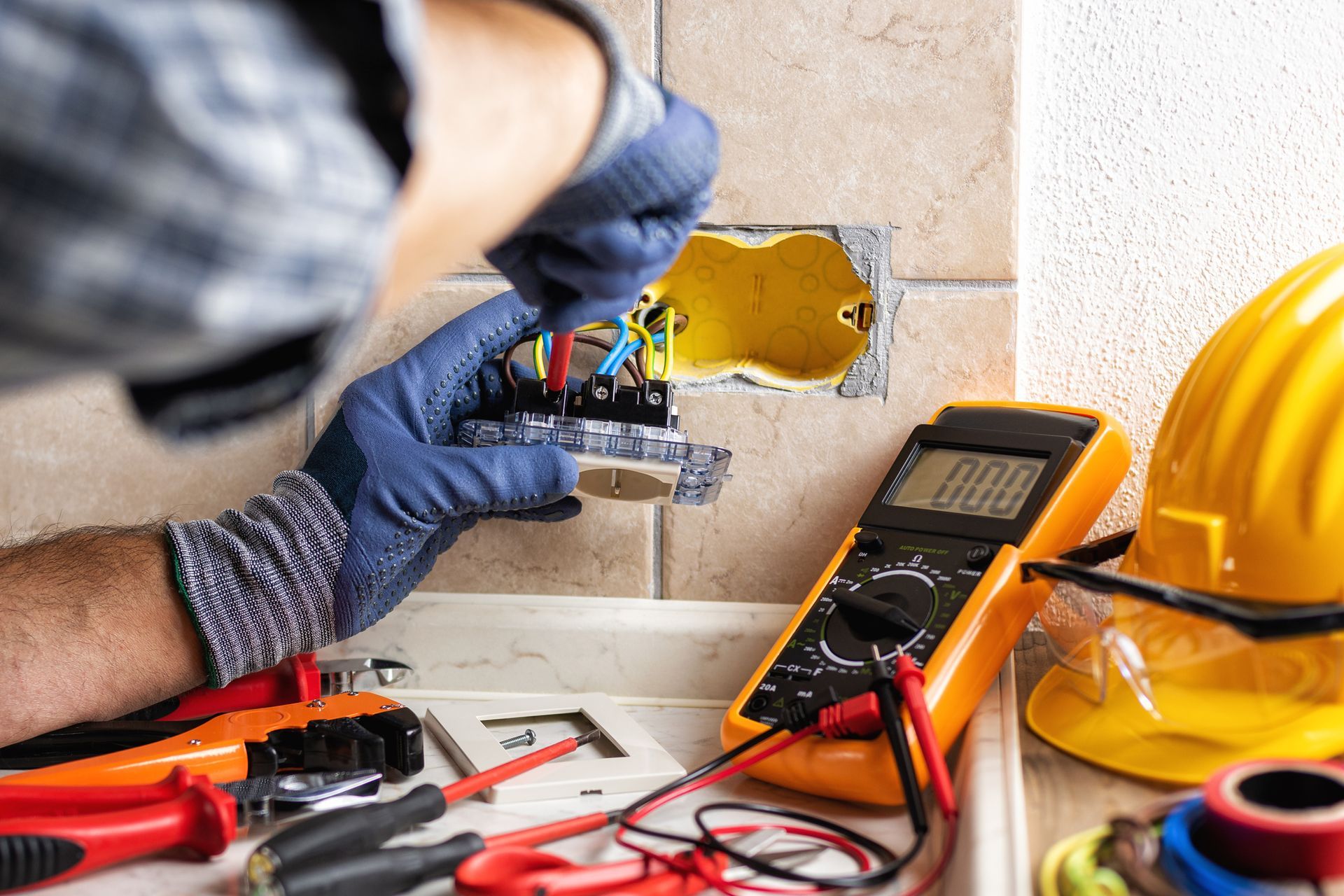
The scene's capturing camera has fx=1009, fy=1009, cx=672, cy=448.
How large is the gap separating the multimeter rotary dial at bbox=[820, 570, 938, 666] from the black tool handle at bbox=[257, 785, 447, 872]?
0.92 ft

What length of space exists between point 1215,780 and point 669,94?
16.1 inches

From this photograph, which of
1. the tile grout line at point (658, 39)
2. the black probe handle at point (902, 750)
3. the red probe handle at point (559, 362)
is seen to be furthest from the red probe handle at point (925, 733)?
the tile grout line at point (658, 39)

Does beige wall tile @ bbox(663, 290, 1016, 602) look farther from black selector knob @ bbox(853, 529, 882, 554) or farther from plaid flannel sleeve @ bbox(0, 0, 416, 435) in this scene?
plaid flannel sleeve @ bbox(0, 0, 416, 435)

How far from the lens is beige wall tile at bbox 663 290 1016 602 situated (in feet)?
2.78

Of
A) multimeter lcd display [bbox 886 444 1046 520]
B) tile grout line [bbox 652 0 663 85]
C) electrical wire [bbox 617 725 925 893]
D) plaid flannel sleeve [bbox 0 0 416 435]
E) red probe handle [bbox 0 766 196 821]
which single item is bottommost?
electrical wire [bbox 617 725 925 893]

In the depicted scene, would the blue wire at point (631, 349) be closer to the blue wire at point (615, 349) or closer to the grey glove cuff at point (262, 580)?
the blue wire at point (615, 349)

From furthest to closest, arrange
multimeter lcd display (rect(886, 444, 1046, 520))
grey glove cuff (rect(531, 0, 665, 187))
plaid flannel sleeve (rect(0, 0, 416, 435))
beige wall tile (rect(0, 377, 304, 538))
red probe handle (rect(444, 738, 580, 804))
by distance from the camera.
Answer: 1. beige wall tile (rect(0, 377, 304, 538))
2. multimeter lcd display (rect(886, 444, 1046, 520))
3. red probe handle (rect(444, 738, 580, 804))
4. grey glove cuff (rect(531, 0, 665, 187))
5. plaid flannel sleeve (rect(0, 0, 416, 435))

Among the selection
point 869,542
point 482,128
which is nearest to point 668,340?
point 869,542

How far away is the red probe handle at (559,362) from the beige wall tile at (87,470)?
0.32m

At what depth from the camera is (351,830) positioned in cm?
52

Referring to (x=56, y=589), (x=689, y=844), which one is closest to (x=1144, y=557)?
(x=689, y=844)

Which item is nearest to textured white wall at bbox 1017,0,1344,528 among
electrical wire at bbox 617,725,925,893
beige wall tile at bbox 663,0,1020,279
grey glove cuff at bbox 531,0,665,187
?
beige wall tile at bbox 663,0,1020,279

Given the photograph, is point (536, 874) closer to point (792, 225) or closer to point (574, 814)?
point (574, 814)

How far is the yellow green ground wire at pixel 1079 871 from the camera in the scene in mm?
456
